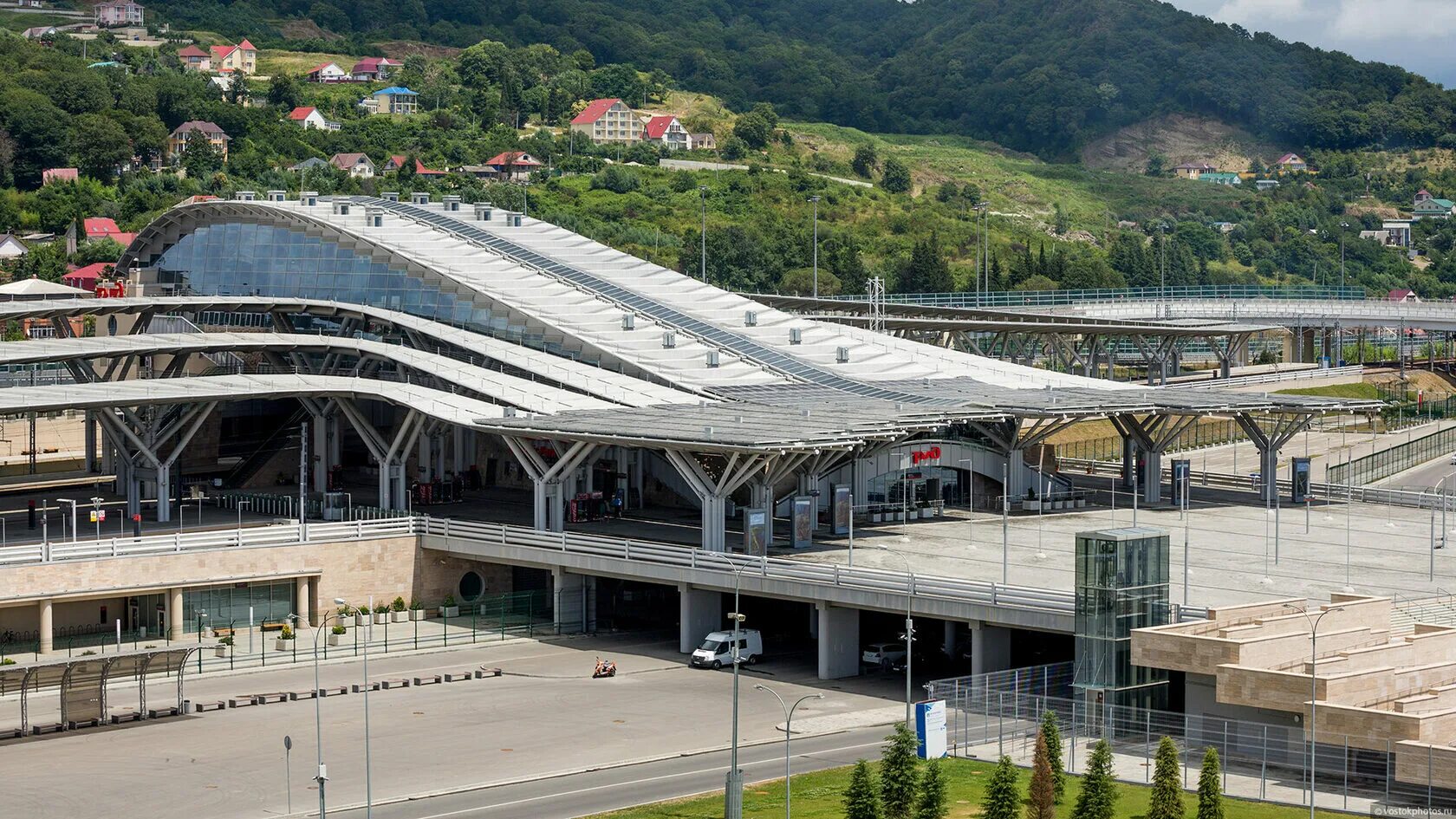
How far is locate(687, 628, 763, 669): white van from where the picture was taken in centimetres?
7438

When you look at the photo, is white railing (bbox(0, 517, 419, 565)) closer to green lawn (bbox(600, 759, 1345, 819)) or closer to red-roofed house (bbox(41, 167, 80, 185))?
green lawn (bbox(600, 759, 1345, 819))

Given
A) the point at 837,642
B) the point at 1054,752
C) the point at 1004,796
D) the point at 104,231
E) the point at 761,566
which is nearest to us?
the point at 1004,796

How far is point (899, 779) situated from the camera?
5203 centimetres

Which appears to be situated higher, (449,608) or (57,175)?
(57,175)

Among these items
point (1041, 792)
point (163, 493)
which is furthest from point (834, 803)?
point (163, 493)

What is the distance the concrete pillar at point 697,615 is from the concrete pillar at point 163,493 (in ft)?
85.4

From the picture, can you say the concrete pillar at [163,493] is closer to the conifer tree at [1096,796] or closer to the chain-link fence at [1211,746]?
the chain-link fence at [1211,746]

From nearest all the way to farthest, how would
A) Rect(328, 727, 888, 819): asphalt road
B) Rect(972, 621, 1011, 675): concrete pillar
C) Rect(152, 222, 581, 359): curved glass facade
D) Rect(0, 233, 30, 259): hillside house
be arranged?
Rect(328, 727, 888, 819): asphalt road, Rect(972, 621, 1011, 675): concrete pillar, Rect(152, 222, 581, 359): curved glass facade, Rect(0, 233, 30, 259): hillside house

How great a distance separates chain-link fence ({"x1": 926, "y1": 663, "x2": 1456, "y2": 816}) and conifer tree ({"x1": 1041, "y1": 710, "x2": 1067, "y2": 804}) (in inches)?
57.0

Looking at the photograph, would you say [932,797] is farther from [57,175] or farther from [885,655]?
[57,175]

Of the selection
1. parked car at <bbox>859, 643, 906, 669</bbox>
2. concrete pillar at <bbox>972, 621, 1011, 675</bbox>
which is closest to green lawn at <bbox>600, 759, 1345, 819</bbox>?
concrete pillar at <bbox>972, 621, 1011, 675</bbox>

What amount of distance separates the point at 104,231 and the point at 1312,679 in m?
145

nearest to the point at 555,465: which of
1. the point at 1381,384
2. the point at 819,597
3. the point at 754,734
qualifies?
the point at 819,597

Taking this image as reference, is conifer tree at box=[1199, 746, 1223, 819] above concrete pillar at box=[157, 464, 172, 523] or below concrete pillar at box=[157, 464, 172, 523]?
below
